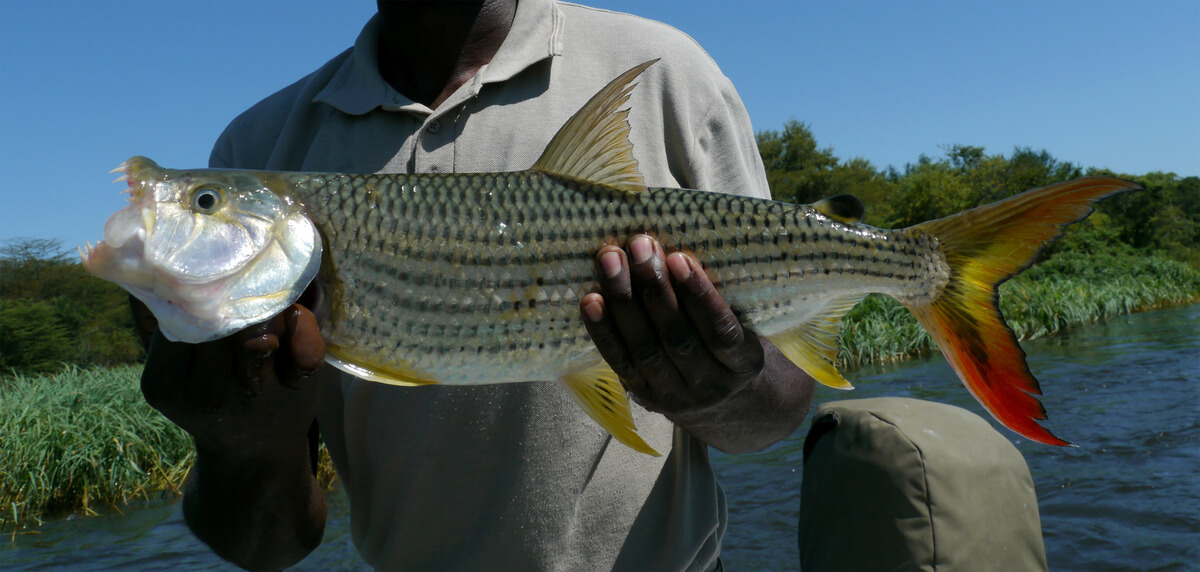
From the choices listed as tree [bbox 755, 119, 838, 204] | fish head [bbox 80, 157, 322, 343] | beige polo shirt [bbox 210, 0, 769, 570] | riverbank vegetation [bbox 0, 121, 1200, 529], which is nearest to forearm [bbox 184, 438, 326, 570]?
beige polo shirt [bbox 210, 0, 769, 570]

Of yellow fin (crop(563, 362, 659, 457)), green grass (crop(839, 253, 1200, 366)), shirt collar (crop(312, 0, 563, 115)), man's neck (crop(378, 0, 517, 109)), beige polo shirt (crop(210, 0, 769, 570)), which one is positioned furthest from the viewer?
green grass (crop(839, 253, 1200, 366))

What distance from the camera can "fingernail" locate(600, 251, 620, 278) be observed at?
1983 millimetres

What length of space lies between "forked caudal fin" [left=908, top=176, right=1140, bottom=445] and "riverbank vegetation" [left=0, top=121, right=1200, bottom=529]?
12.8 ft

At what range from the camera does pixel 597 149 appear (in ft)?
6.80

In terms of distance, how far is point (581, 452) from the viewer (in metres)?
2.47

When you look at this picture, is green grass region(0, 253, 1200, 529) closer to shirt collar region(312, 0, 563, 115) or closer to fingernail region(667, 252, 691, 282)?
shirt collar region(312, 0, 563, 115)

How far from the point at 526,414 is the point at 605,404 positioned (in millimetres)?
413

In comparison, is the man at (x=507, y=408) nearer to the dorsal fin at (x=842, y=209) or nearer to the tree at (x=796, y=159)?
the dorsal fin at (x=842, y=209)

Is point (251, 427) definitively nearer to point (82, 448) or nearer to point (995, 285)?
point (995, 285)

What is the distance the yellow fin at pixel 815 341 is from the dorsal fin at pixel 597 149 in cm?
61

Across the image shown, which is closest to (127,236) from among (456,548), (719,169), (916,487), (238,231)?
(238,231)

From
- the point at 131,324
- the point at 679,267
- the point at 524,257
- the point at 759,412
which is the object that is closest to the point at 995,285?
the point at 759,412

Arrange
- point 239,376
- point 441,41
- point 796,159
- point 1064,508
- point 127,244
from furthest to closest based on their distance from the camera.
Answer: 1. point 796,159
2. point 1064,508
3. point 441,41
4. point 239,376
5. point 127,244

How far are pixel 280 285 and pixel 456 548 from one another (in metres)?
1.09
